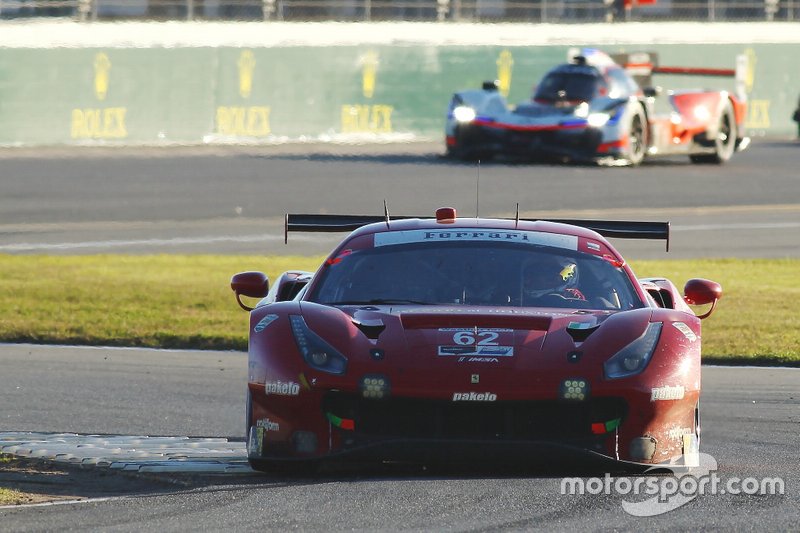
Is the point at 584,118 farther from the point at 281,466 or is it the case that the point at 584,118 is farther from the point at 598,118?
the point at 281,466

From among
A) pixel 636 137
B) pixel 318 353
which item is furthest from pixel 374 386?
pixel 636 137

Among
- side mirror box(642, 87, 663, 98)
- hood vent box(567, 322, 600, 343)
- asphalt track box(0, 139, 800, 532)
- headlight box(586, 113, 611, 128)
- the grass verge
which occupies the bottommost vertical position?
the grass verge

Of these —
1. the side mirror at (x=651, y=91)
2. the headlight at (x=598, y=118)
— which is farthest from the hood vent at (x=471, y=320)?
the side mirror at (x=651, y=91)

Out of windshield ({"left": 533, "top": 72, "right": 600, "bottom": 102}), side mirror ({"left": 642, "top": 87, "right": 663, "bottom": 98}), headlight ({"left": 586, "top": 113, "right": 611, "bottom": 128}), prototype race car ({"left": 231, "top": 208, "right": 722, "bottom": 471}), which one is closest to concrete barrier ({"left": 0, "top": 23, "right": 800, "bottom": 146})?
windshield ({"left": 533, "top": 72, "right": 600, "bottom": 102})

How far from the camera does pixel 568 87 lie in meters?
25.2

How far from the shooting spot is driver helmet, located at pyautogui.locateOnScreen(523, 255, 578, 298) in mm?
7207

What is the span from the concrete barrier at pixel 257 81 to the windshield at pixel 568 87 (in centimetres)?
806

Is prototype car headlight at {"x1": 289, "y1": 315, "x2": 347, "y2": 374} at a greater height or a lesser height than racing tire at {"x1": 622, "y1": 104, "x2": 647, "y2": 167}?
lesser

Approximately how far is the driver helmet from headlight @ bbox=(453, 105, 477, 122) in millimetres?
17806

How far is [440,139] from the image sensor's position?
111 ft

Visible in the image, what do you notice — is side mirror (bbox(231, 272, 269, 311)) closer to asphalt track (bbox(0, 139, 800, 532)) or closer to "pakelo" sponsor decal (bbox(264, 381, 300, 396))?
asphalt track (bbox(0, 139, 800, 532))

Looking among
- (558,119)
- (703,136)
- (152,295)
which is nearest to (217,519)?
(152,295)
